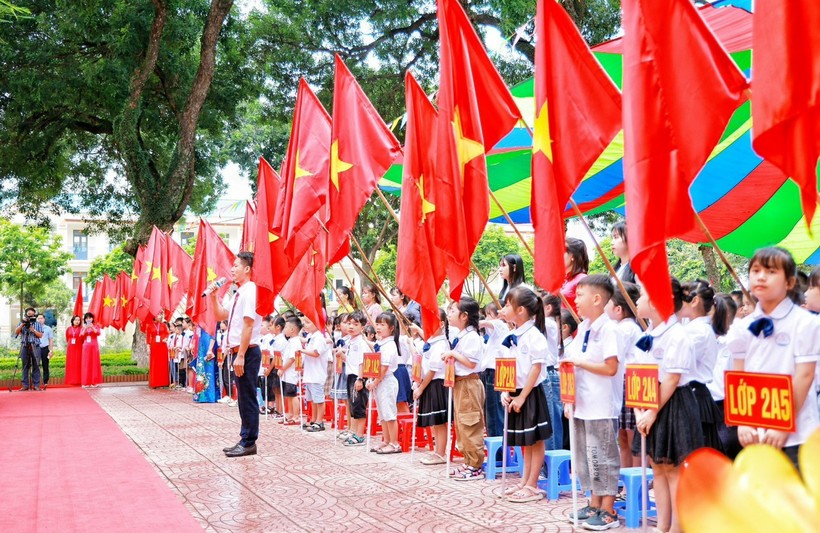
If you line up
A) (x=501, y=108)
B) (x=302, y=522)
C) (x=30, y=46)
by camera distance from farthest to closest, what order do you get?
(x=30, y=46) < (x=501, y=108) < (x=302, y=522)

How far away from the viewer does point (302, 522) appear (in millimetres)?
5090

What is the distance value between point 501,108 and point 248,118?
17243mm

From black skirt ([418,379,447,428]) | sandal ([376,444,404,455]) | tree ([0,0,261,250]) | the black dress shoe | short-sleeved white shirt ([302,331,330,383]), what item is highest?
tree ([0,0,261,250])

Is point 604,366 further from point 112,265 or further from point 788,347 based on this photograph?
point 112,265

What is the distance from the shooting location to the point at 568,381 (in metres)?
4.91

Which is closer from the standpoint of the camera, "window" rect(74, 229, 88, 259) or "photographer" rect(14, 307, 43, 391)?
"photographer" rect(14, 307, 43, 391)

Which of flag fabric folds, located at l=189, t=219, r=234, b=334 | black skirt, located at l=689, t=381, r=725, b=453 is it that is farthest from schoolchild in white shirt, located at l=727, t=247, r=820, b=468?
flag fabric folds, located at l=189, t=219, r=234, b=334

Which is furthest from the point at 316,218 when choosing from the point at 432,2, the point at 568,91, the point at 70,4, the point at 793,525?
the point at 70,4

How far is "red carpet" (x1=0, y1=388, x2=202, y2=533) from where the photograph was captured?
205 inches

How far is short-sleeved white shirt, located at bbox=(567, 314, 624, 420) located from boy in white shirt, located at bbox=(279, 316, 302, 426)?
5.80 m

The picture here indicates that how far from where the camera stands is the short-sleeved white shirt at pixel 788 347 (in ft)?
11.2

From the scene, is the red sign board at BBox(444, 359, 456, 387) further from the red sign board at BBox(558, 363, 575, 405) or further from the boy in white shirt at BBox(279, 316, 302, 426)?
the boy in white shirt at BBox(279, 316, 302, 426)

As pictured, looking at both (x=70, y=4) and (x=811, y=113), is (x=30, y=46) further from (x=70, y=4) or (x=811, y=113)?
(x=811, y=113)

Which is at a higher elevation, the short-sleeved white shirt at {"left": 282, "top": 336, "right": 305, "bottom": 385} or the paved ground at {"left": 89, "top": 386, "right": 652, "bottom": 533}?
the short-sleeved white shirt at {"left": 282, "top": 336, "right": 305, "bottom": 385}
